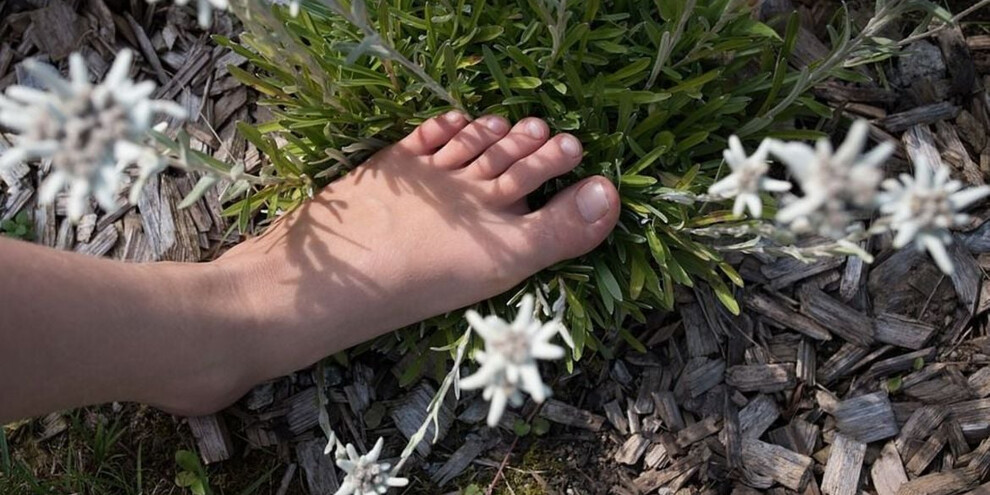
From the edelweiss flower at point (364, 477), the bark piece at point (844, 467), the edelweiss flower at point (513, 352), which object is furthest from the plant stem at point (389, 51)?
the bark piece at point (844, 467)

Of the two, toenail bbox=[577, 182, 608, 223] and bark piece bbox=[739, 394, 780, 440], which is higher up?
toenail bbox=[577, 182, 608, 223]

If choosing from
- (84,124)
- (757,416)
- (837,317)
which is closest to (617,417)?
(757,416)

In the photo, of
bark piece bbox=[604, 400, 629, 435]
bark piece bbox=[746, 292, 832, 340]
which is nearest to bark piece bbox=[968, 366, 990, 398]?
bark piece bbox=[746, 292, 832, 340]

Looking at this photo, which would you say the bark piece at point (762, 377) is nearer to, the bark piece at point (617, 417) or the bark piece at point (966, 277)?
the bark piece at point (617, 417)

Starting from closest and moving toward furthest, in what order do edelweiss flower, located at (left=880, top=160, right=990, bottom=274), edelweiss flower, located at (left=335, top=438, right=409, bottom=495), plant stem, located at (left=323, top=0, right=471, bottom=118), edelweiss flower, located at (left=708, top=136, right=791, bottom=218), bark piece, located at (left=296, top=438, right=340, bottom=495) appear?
edelweiss flower, located at (left=880, top=160, right=990, bottom=274) < edelweiss flower, located at (left=708, top=136, right=791, bottom=218) < plant stem, located at (left=323, top=0, right=471, bottom=118) < edelweiss flower, located at (left=335, top=438, right=409, bottom=495) < bark piece, located at (left=296, top=438, right=340, bottom=495)

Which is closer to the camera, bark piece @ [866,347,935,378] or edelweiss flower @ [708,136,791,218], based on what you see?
edelweiss flower @ [708,136,791,218]

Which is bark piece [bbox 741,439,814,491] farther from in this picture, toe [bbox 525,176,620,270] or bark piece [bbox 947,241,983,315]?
toe [bbox 525,176,620,270]

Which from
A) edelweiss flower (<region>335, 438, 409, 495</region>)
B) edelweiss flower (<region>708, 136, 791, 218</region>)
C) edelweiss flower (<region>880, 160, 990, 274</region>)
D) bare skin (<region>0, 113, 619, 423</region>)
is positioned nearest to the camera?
edelweiss flower (<region>880, 160, 990, 274</region>)

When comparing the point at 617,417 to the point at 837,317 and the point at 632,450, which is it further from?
the point at 837,317
